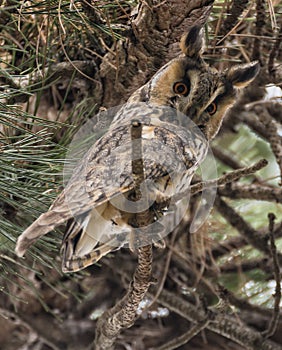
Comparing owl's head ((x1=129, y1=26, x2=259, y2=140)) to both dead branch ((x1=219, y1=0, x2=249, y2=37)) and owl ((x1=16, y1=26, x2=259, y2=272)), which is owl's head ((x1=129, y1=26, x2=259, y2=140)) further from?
dead branch ((x1=219, y1=0, x2=249, y2=37))

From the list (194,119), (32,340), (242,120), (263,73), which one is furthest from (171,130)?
(32,340)

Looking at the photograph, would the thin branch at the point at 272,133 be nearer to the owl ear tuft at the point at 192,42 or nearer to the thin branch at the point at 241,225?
the thin branch at the point at 241,225

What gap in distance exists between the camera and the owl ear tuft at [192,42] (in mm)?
856

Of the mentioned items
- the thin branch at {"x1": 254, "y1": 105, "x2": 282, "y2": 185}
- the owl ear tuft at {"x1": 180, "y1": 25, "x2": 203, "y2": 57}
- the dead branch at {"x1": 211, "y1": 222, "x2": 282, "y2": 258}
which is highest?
the owl ear tuft at {"x1": 180, "y1": 25, "x2": 203, "y2": 57}

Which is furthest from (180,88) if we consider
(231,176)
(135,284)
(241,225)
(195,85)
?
(241,225)

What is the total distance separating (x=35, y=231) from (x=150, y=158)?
22 centimetres

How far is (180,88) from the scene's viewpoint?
→ 0.93 meters

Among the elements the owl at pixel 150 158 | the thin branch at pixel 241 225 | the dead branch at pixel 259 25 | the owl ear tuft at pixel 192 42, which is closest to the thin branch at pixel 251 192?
the thin branch at pixel 241 225

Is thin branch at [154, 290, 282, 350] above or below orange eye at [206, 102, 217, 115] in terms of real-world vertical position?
below

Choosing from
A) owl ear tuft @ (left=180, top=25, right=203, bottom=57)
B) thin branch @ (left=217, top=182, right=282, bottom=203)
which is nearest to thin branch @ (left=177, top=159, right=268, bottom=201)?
owl ear tuft @ (left=180, top=25, right=203, bottom=57)

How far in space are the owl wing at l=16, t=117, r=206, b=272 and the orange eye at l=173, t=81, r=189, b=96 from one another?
0.19 feet

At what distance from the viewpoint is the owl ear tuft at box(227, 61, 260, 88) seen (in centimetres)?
91

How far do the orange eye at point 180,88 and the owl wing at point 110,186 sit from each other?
0.19 ft

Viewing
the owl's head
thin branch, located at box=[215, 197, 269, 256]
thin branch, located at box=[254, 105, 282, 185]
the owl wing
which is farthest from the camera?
thin branch, located at box=[215, 197, 269, 256]
